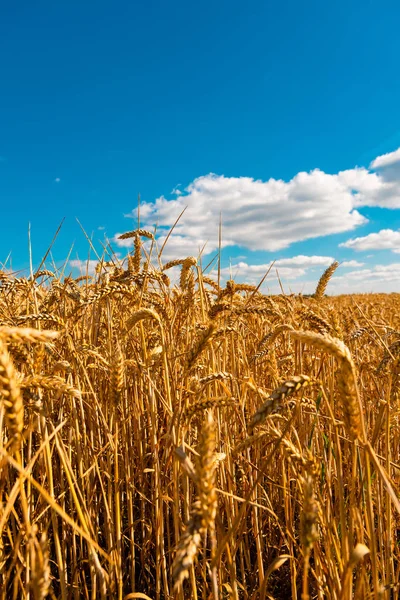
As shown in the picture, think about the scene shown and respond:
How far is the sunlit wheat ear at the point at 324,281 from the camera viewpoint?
2.54 metres

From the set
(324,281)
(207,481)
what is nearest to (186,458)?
(207,481)

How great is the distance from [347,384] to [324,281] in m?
1.91

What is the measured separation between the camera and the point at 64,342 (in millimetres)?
1939

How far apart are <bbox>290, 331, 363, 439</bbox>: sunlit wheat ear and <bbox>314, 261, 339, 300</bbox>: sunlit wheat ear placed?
1749 mm

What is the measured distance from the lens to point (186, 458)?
815mm

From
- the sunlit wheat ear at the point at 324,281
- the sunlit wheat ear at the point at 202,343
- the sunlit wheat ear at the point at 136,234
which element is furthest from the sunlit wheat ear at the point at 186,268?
the sunlit wheat ear at the point at 202,343

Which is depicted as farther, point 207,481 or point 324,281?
point 324,281

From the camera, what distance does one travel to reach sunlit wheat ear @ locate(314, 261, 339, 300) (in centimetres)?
254

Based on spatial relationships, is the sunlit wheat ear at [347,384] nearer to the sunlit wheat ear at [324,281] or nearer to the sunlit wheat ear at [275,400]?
the sunlit wheat ear at [275,400]

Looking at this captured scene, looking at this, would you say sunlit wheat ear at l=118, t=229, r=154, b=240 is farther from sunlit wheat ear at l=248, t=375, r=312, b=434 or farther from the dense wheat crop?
sunlit wheat ear at l=248, t=375, r=312, b=434

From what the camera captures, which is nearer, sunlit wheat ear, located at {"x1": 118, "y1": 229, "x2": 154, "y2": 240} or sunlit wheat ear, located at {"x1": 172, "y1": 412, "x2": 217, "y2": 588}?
sunlit wheat ear, located at {"x1": 172, "y1": 412, "x2": 217, "y2": 588}

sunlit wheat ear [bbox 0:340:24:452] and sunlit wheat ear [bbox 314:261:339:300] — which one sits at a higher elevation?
sunlit wheat ear [bbox 314:261:339:300]

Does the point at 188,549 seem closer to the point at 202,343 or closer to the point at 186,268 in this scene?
the point at 202,343

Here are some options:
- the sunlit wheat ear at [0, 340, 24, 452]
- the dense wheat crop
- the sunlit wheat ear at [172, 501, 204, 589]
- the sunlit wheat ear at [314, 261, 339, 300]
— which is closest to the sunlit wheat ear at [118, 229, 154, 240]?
the dense wheat crop
